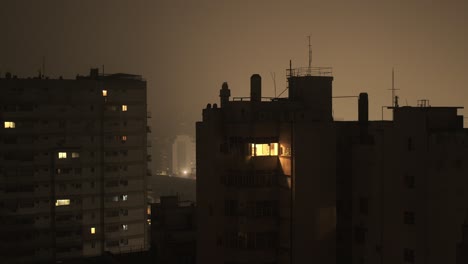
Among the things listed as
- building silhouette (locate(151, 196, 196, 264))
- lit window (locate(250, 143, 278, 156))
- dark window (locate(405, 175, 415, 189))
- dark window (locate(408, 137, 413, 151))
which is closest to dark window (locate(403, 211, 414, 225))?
dark window (locate(405, 175, 415, 189))

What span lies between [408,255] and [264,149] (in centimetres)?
1011

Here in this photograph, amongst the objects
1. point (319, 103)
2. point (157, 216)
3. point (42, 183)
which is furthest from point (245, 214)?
point (42, 183)

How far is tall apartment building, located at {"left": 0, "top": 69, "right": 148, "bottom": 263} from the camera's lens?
73.6 meters

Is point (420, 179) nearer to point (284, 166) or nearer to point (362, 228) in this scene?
point (362, 228)

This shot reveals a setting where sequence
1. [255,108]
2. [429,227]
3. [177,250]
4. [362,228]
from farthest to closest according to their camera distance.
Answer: [177,250]
[255,108]
[362,228]
[429,227]

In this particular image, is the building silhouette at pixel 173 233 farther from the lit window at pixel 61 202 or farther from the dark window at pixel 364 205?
the lit window at pixel 61 202

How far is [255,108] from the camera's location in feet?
128

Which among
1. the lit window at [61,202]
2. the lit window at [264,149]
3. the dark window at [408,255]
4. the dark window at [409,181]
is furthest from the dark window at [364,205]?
the lit window at [61,202]

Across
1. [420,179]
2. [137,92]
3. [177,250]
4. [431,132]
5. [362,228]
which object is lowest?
[177,250]

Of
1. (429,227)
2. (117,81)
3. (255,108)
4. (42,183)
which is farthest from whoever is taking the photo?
(117,81)

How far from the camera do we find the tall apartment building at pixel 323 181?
31.5m

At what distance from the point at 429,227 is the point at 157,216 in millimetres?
24018

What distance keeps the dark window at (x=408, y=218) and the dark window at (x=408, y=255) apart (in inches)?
52.5

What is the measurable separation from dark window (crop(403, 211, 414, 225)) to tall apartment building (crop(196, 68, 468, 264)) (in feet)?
0.16
